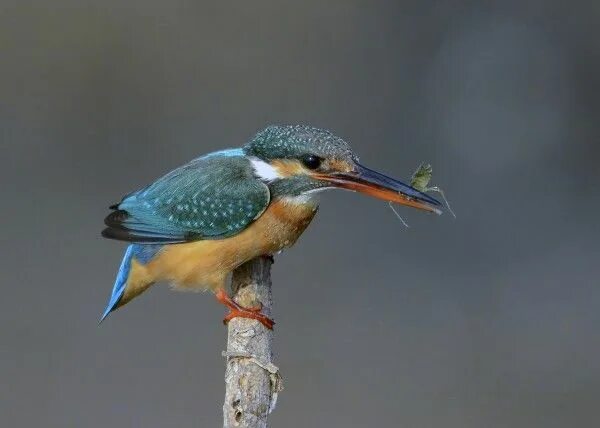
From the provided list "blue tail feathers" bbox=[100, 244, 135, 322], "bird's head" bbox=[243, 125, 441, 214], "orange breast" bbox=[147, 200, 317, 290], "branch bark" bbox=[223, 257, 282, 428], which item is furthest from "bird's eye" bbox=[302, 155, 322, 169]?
"blue tail feathers" bbox=[100, 244, 135, 322]

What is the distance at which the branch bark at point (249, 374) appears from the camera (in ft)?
5.13

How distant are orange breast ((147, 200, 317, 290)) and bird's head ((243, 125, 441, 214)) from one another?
4 centimetres

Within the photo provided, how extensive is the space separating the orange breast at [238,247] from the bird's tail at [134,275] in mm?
52

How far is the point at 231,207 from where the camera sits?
1944 mm

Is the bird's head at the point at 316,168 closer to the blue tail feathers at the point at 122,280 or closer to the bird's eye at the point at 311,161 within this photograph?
the bird's eye at the point at 311,161

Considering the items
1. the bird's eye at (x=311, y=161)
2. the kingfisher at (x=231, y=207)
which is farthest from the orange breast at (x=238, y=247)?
the bird's eye at (x=311, y=161)

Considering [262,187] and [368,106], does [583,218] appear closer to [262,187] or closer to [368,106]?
[368,106]

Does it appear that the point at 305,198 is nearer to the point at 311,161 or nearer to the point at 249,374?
the point at 311,161

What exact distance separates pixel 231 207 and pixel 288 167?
136mm

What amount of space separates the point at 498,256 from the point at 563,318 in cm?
40

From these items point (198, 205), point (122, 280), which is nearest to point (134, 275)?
point (122, 280)

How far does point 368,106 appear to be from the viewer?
4734mm

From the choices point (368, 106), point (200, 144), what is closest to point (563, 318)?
point (368, 106)

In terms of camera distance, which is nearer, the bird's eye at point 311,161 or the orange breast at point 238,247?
the bird's eye at point 311,161
